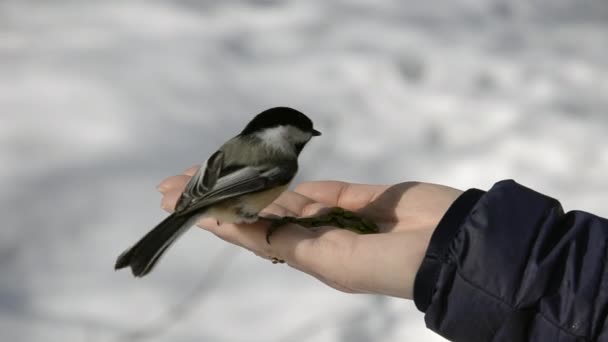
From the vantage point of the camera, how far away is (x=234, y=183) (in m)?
1.65

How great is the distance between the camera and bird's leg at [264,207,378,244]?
174 cm

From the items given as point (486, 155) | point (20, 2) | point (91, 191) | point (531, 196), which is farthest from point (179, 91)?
point (531, 196)

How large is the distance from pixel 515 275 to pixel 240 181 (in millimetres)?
607

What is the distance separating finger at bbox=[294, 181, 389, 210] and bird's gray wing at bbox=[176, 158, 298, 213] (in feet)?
0.87

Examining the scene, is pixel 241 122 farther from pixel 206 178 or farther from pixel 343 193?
pixel 206 178

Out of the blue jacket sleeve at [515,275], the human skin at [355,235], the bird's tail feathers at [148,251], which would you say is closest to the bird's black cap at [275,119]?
the human skin at [355,235]

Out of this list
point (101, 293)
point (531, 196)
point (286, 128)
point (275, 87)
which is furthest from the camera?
point (275, 87)

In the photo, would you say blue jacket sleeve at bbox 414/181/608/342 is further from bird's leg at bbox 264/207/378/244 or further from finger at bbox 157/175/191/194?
finger at bbox 157/175/191/194

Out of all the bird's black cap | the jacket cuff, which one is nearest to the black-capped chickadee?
the bird's black cap

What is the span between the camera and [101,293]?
2.03 m

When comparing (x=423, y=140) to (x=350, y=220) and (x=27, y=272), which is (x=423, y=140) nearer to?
(x=350, y=220)

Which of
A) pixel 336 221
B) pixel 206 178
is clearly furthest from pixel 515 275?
pixel 206 178

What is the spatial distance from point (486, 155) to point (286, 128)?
3.61 ft

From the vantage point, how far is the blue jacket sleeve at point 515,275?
1.29 meters
